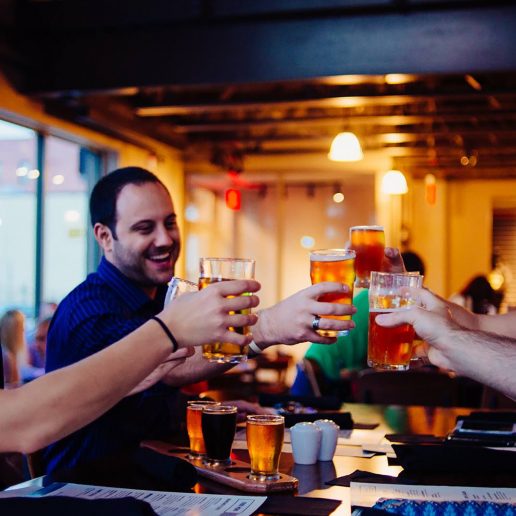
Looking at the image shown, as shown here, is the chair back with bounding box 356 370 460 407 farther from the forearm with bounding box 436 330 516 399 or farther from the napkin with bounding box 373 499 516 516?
the napkin with bounding box 373 499 516 516

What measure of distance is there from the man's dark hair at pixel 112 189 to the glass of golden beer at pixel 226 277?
129cm

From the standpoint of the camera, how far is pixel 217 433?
6.63 ft

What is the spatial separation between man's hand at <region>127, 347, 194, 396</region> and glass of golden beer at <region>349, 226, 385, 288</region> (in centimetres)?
59

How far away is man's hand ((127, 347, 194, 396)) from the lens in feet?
6.67

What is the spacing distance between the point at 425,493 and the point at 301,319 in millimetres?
577

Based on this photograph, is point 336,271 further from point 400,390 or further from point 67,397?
point 400,390

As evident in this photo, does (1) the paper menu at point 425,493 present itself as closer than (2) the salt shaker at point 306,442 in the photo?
Yes

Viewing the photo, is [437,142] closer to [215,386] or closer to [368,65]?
[368,65]

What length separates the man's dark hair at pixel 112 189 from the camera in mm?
3041

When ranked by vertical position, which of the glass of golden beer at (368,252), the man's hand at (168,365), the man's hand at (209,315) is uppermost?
the glass of golden beer at (368,252)

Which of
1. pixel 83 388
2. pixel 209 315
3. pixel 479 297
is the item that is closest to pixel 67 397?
pixel 83 388

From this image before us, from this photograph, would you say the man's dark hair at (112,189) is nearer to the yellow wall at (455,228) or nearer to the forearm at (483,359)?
the forearm at (483,359)

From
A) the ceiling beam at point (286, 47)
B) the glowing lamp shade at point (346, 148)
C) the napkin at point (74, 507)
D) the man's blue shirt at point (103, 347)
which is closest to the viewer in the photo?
the napkin at point (74, 507)

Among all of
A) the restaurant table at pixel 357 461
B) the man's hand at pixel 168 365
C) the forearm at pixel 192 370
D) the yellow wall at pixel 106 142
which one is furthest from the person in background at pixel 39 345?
the man's hand at pixel 168 365
